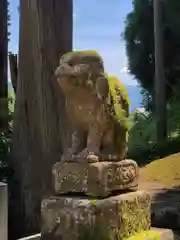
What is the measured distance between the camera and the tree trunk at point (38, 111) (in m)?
7.32

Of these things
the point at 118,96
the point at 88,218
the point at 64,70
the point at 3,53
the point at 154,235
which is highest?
the point at 3,53

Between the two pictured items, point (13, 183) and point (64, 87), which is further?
point (13, 183)

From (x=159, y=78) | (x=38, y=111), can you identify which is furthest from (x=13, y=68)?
(x=159, y=78)

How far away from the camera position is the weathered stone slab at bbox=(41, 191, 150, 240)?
153 inches

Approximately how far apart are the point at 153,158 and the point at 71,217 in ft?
33.1

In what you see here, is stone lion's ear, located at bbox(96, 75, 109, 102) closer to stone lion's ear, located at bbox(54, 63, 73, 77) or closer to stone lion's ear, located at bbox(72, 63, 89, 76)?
stone lion's ear, located at bbox(72, 63, 89, 76)

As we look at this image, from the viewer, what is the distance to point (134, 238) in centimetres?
406

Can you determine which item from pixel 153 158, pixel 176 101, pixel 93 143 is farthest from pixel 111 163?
pixel 176 101

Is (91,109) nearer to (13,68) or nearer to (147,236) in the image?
(147,236)

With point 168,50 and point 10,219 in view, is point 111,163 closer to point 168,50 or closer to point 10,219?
point 10,219

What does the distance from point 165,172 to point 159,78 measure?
527cm

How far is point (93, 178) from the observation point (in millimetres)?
3883

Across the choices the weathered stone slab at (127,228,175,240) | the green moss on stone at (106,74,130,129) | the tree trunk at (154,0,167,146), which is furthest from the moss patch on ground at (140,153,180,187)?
the green moss on stone at (106,74,130,129)

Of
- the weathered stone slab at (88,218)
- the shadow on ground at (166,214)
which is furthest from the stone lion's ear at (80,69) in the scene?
the shadow on ground at (166,214)
